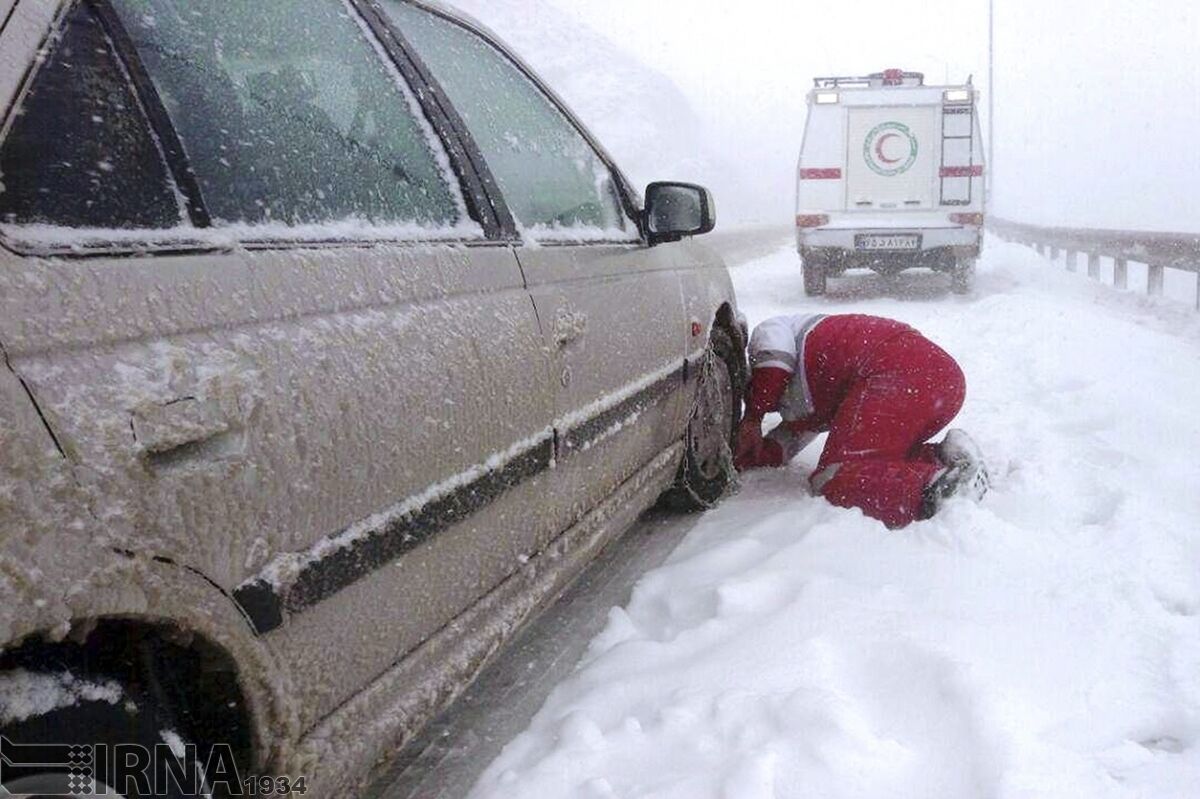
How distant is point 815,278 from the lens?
40.4 ft

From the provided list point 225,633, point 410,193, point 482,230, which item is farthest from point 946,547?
point 225,633

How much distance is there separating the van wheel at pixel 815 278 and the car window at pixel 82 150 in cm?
1146

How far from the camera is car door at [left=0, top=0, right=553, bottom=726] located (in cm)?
118

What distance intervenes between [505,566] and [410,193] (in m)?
0.84

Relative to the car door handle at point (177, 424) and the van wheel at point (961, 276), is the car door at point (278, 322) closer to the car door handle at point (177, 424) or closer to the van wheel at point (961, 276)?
the car door handle at point (177, 424)

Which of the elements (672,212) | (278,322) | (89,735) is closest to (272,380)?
(278,322)

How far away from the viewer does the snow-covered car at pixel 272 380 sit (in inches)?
44.0

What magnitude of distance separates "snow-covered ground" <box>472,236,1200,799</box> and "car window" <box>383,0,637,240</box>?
116 cm

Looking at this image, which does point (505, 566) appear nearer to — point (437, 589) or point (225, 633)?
point (437, 589)

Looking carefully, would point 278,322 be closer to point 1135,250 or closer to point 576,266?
point 576,266

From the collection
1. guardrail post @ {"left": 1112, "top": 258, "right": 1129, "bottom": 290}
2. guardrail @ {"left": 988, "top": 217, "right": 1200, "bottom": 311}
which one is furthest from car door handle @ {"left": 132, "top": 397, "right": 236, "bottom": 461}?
guardrail post @ {"left": 1112, "top": 258, "right": 1129, "bottom": 290}

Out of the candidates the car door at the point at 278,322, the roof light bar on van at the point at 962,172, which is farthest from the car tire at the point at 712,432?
the roof light bar on van at the point at 962,172

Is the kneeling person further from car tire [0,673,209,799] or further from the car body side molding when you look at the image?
car tire [0,673,209,799]

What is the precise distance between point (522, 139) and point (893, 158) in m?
10.6
